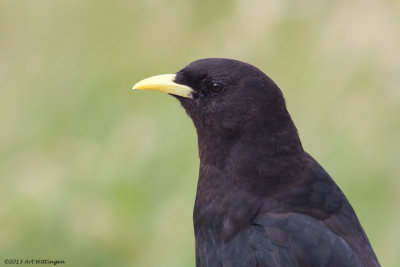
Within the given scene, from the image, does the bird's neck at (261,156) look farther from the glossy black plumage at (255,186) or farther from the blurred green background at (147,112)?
the blurred green background at (147,112)

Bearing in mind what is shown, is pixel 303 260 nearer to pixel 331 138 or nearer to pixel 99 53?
pixel 331 138

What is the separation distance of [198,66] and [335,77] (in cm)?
304

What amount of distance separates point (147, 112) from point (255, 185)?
11.2ft

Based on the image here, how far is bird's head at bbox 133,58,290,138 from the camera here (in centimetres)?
503

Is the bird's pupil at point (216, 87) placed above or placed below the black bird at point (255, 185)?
above

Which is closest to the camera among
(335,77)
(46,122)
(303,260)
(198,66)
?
(303,260)

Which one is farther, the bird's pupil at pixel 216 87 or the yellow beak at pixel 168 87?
the yellow beak at pixel 168 87

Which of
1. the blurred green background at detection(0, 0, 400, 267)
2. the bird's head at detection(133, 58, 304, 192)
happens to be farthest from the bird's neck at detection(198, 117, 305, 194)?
the blurred green background at detection(0, 0, 400, 267)

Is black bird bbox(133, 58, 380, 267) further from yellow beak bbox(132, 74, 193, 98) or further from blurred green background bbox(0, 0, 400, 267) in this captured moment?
blurred green background bbox(0, 0, 400, 267)

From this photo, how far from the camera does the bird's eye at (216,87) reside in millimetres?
5105

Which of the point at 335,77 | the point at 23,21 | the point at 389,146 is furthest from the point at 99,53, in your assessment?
the point at 389,146

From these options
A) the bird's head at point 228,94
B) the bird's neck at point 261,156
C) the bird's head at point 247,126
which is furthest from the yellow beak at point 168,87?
the bird's neck at point 261,156

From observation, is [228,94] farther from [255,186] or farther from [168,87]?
[255,186]

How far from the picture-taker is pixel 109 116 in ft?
27.1
